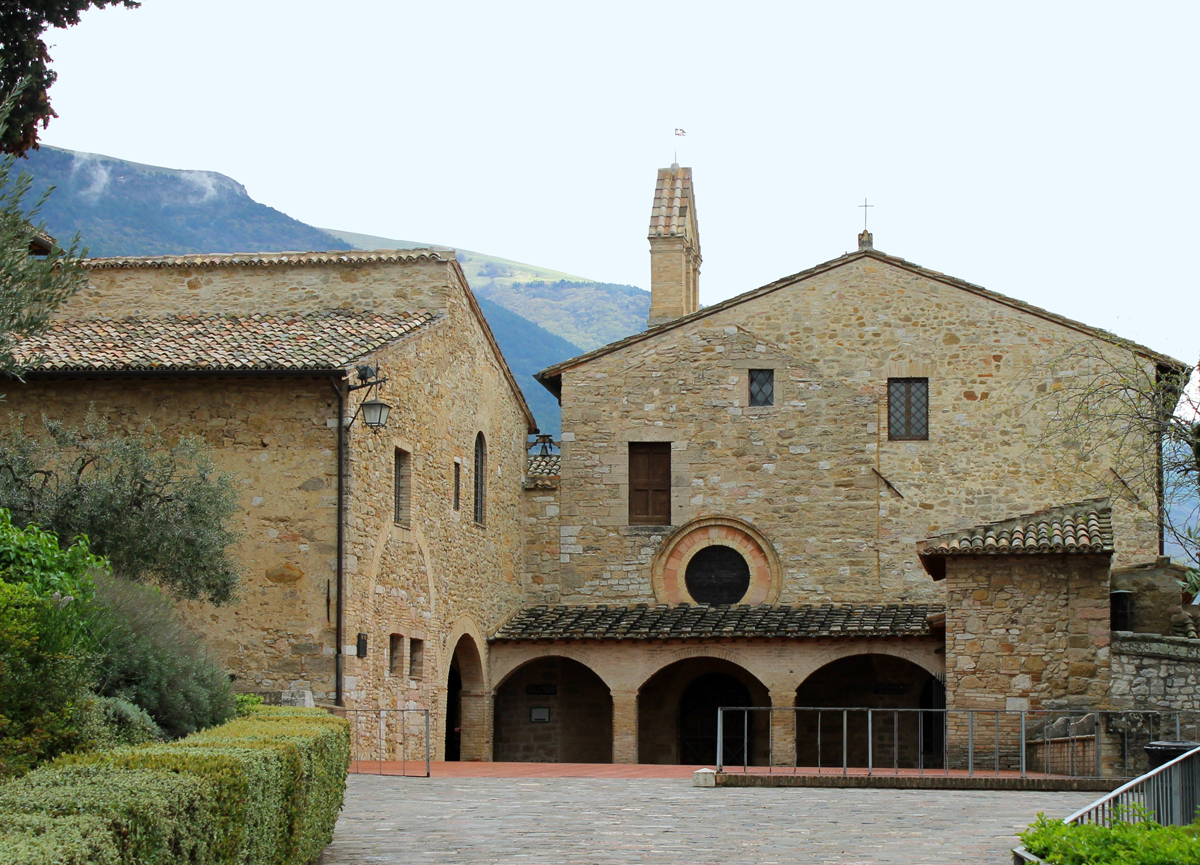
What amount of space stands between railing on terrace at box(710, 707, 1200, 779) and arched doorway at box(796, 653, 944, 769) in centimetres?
2

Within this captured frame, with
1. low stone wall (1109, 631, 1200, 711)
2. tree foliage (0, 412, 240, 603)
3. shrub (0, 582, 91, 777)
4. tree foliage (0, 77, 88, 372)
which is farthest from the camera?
low stone wall (1109, 631, 1200, 711)

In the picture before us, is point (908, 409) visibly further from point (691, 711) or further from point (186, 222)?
point (186, 222)

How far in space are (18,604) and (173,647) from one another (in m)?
2.91

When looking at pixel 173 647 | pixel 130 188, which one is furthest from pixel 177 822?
pixel 130 188

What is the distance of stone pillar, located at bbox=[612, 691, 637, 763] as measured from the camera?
23234 mm

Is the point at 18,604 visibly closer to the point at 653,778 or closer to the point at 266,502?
the point at 266,502

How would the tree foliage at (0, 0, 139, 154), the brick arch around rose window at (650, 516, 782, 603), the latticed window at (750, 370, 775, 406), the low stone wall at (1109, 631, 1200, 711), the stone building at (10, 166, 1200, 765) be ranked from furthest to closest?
the latticed window at (750, 370, 775, 406) → the brick arch around rose window at (650, 516, 782, 603) → the low stone wall at (1109, 631, 1200, 711) → the stone building at (10, 166, 1200, 765) → the tree foliage at (0, 0, 139, 154)

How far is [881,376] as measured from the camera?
81.7 ft

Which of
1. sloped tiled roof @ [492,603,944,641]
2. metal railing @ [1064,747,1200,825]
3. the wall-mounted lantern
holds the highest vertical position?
the wall-mounted lantern

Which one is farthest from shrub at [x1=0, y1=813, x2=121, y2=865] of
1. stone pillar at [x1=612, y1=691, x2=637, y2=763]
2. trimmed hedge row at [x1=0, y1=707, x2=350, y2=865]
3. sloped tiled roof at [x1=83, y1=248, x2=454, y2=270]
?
stone pillar at [x1=612, y1=691, x2=637, y2=763]

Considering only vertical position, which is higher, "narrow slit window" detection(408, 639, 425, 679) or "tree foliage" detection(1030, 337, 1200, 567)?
"tree foliage" detection(1030, 337, 1200, 567)

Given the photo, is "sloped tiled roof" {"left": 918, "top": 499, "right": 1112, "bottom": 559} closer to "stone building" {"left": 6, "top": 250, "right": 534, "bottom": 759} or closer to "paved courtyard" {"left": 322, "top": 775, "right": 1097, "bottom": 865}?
"paved courtyard" {"left": 322, "top": 775, "right": 1097, "bottom": 865}

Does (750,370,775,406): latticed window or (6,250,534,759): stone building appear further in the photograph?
(750,370,775,406): latticed window

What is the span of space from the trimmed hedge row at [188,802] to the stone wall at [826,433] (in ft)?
50.6
